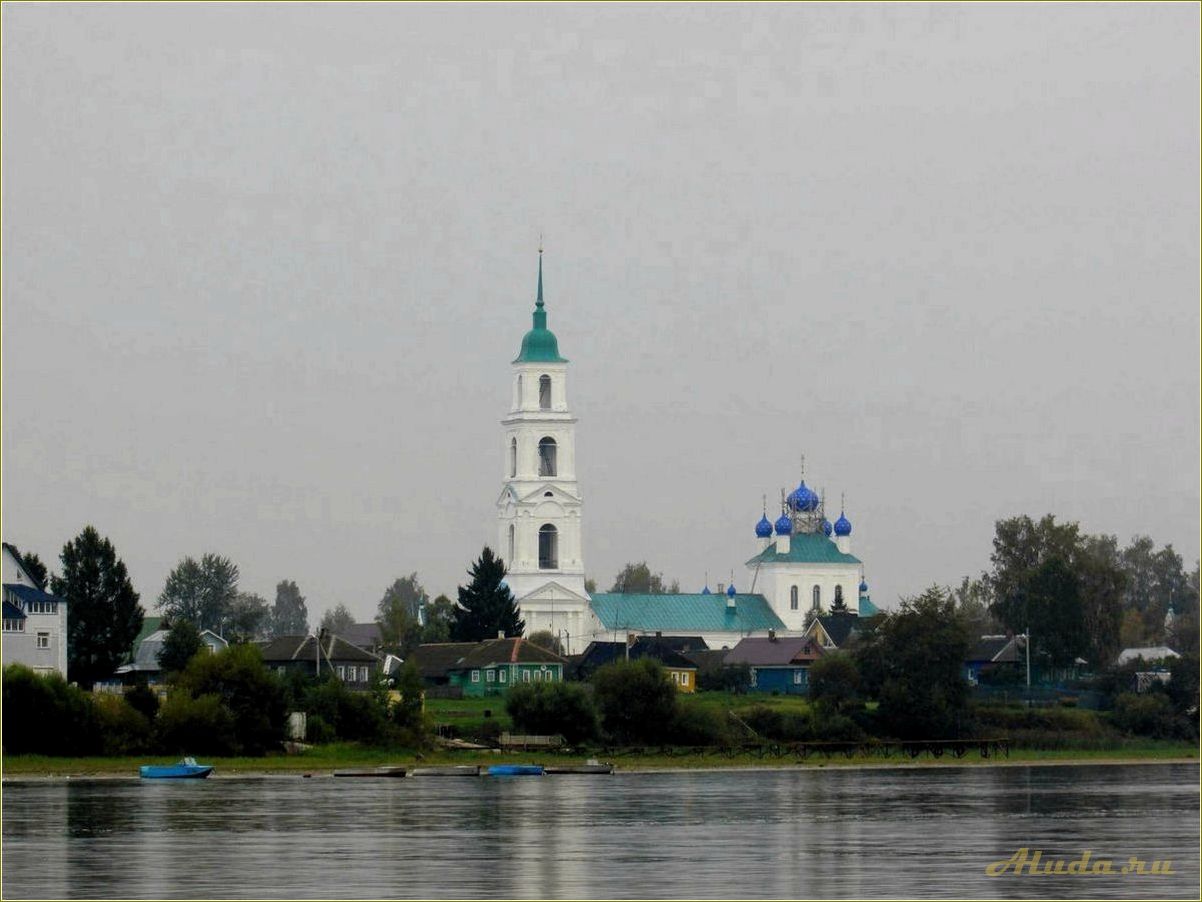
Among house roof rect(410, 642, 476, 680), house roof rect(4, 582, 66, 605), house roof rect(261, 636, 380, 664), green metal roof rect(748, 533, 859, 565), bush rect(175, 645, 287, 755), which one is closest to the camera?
bush rect(175, 645, 287, 755)

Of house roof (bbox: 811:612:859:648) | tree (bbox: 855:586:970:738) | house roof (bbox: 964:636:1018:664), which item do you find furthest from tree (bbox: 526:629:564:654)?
tree (bbox: 855:586:970:738)

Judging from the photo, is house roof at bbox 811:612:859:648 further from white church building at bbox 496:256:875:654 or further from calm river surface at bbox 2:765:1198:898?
calm river surface at bbox 2:765:1198:898

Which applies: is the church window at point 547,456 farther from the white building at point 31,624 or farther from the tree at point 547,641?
the white building at point 31,624

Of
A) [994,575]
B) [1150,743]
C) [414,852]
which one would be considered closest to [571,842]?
[414,852]

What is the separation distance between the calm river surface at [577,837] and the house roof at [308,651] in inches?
1222

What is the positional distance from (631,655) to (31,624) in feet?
144

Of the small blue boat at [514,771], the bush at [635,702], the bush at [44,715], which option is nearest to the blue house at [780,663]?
the bush at [635,702]

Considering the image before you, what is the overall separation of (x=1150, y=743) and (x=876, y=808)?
145 ft

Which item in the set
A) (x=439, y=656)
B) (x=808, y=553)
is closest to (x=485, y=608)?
(x=439, y=656)

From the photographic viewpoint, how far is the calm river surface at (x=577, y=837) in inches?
1512

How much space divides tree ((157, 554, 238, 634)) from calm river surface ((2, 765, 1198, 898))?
109 metres

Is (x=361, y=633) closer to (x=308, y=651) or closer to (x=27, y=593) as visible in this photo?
(x=308, y=651)

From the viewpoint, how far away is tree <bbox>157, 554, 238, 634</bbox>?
180000 mm

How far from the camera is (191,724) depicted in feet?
251
